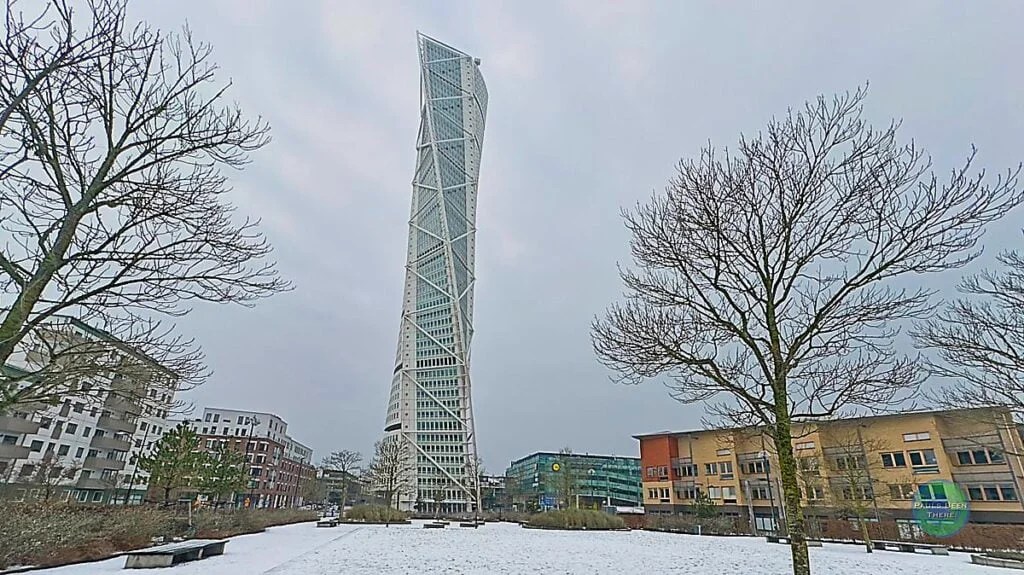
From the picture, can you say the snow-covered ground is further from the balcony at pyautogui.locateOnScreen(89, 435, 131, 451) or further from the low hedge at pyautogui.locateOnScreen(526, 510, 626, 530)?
the balcony at pyautogui.locateOnScreen(89, 435, 131, 451)

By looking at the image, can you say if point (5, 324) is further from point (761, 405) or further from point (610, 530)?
point (610, 530)

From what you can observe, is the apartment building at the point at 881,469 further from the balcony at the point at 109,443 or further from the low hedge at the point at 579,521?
the balcony at the point at 109,443

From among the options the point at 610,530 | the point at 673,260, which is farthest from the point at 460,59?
the point at 673,260

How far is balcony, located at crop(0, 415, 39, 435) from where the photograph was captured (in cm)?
3690

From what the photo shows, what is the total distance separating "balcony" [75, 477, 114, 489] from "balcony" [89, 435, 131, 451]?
3.10 meters

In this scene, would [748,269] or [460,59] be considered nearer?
[748,269]

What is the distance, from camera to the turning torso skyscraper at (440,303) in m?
Result: 79.2

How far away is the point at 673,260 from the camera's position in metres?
9.26

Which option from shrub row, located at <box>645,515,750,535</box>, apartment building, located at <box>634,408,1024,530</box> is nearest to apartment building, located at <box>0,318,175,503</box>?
shrub row, located at <box>645,515,750,535</box>

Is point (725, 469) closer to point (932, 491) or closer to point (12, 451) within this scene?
point (932, 491)

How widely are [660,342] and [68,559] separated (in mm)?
14845

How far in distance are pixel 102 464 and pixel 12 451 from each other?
35.8 feet

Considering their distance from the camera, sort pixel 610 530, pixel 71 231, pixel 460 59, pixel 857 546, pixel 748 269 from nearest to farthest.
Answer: pixel 71 231
pixel 748 269
pixel 857 546
pixel 610 530
pixel 460 59

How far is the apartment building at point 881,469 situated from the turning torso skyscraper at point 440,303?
38.1 meters
